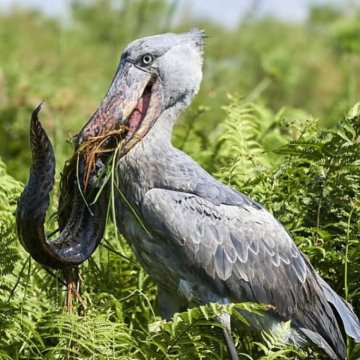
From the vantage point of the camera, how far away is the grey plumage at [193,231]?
4723 mm

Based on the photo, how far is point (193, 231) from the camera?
4.72 meters

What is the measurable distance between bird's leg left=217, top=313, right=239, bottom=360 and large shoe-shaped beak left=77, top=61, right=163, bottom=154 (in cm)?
79

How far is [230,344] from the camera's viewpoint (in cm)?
475

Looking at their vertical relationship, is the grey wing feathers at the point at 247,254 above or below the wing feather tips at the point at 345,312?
above

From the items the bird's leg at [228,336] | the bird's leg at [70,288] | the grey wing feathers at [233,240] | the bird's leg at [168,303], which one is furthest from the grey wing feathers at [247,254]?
the bird's leg at [70,288]

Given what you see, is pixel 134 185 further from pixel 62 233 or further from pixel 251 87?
pixel 251 87

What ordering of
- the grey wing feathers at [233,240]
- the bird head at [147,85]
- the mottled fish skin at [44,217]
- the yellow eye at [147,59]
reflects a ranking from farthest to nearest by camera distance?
the yellow eye at [147,59] < the bird head at [147,85] < the grey wing feathers at [233,240] < the mottled fish skin at [44,217]

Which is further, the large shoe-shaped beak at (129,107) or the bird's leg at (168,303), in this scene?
the bird's leg at (168,303)

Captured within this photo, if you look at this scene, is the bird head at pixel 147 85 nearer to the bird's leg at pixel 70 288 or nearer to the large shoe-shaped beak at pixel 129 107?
the large shoe-shaped beak at pixel 129 107

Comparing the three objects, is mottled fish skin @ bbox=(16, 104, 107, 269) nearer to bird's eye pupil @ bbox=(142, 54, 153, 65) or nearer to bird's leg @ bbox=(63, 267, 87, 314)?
bird's leg @ bbox=(63, 267, 87, 314)

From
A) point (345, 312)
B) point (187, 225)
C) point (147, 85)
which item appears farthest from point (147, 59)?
point (345, 312)

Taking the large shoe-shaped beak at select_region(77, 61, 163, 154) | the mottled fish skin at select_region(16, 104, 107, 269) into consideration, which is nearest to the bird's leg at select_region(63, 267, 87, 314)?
the mottled fish skin at select_region(16, 104, 107, 269)

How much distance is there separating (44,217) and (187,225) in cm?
59

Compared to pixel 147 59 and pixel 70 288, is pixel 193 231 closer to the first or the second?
pixel 70 288
